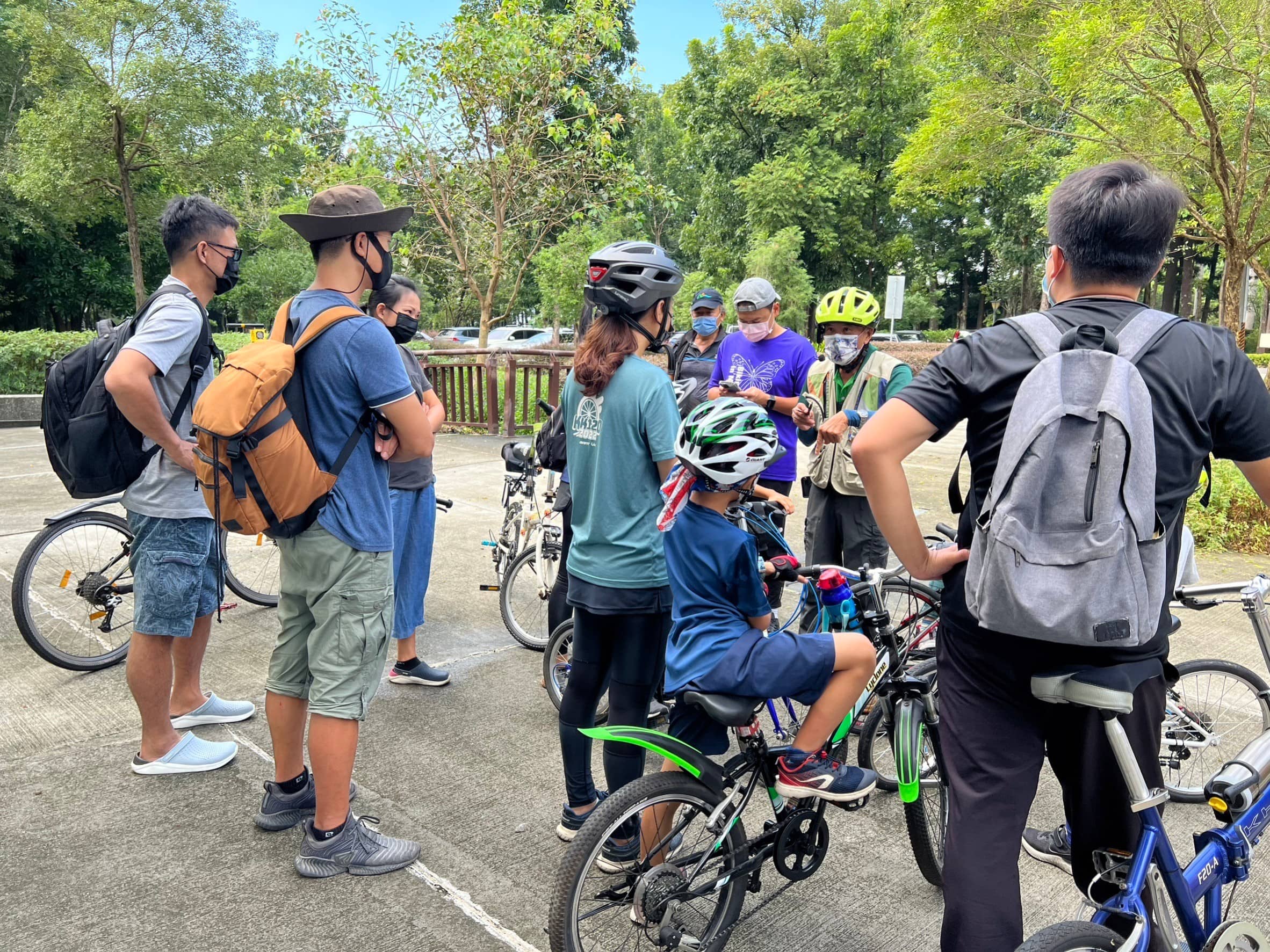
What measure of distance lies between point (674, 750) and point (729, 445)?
84 centimetres

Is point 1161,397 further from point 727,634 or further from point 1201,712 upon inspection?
point 1201,712

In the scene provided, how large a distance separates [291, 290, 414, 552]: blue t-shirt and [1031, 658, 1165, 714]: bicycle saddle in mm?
1913

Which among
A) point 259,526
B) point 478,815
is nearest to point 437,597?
point 478,815

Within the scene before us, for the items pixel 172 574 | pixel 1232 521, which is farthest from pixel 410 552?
pixel 1232 521

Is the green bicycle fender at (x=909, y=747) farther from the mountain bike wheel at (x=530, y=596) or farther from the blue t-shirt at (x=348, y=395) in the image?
the mountain bike wheel at (x=530, y=596)

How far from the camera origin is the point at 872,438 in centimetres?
192

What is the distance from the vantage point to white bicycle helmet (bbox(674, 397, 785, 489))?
8.04ft

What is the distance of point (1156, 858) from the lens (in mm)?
1935

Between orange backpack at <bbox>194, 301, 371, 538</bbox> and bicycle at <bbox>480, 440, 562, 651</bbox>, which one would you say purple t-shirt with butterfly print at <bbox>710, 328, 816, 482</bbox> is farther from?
orange backpack at <bbox>194, 301, 371, 538</bbox>

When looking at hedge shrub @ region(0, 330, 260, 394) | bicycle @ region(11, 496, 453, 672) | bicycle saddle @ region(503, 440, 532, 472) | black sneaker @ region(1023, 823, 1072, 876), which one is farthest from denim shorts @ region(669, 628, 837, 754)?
hedge shrub @ region(0, 330, 260, 394)

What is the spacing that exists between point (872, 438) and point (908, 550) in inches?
11.8

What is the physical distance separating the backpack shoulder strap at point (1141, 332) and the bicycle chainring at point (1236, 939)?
1.31 meters

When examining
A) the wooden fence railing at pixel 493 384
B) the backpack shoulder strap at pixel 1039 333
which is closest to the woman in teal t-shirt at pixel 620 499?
the backpack shoulder strap at pixel 1039 333

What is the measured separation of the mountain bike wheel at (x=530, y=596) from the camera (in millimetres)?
4832
